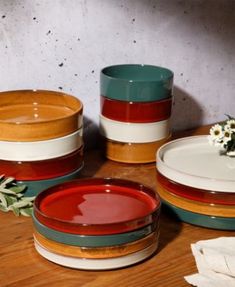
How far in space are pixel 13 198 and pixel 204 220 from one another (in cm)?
27

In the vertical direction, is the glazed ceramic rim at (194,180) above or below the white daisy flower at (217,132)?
below

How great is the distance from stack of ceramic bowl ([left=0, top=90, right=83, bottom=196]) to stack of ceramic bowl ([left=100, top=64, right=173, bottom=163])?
0.11 meters

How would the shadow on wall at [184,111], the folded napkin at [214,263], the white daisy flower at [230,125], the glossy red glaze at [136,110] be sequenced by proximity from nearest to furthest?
the folded napkin at [214,263]
the white daisy flower at [230,125]
the glossy red glaze at [136,110]
the shadow on wall at [184,111]

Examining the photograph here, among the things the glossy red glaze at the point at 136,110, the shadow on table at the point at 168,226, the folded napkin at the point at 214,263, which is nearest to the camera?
the folded napkin at the point at 214,263

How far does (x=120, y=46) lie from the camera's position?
3.81 feet

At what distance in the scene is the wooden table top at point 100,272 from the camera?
2.40 ft

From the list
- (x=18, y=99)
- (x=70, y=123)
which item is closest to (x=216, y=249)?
(x=70, y=123)

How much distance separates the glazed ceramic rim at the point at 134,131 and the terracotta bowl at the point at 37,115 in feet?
0.37

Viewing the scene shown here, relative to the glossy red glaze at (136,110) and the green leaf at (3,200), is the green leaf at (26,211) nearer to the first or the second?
the green leaf at (3,200)

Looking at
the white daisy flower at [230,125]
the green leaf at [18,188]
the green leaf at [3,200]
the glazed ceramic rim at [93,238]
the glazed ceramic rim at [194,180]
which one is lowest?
the green leaf at [3,200]

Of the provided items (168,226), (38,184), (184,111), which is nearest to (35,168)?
(38,184)

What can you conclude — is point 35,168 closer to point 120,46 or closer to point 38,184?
point 38,184

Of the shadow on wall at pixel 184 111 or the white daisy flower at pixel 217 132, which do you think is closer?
the white daisy flower at pixel 217 132

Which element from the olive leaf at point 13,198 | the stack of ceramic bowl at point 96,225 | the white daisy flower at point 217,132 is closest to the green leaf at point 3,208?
the olive leaf at point 13,198
